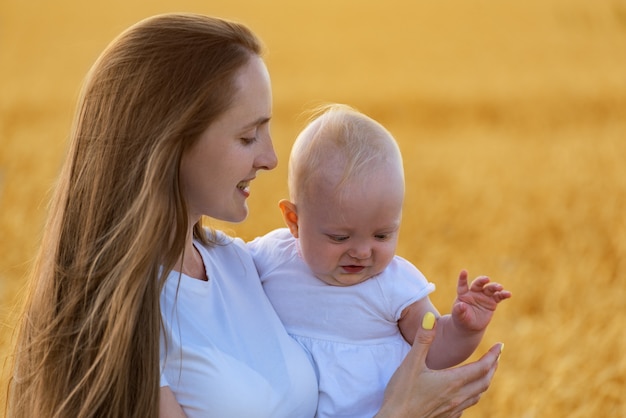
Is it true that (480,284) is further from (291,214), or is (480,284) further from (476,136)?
(476,136)

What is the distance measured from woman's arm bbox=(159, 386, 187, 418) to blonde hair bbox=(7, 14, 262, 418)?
3 cm

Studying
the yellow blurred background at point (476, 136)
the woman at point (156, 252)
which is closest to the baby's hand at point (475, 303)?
the woman at point (156, 252)

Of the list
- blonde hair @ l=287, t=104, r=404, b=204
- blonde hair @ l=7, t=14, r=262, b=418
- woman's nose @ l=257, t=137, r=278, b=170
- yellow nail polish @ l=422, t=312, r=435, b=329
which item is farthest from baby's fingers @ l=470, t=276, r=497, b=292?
blonde hair @ l=7, t=14, r=262, b=418

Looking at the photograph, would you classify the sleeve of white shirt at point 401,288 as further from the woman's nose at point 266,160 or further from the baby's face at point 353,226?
the woman's nose at point 266,160

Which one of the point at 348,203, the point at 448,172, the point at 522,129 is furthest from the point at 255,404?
the point at 522,129

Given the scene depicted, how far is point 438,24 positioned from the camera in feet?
74.3

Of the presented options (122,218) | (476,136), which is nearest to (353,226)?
(122,218)

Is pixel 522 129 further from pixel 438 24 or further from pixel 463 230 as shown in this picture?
pixel 438 24

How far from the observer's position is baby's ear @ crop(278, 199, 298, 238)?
2.54 meters

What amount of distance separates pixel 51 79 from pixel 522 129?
756 centimetres

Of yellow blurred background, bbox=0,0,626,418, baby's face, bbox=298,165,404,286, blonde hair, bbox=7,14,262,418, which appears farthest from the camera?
yellow blurred background, bbox=0,0,626,418

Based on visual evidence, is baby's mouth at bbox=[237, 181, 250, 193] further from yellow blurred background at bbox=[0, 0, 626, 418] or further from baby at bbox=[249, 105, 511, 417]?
yellow blurred background at bbox=[0, 0, 626, 418]

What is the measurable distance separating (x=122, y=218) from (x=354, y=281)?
0.61 metres

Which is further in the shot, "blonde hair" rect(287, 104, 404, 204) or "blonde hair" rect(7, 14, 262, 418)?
"blonde hair" rect(287, 104, 404, 204)
